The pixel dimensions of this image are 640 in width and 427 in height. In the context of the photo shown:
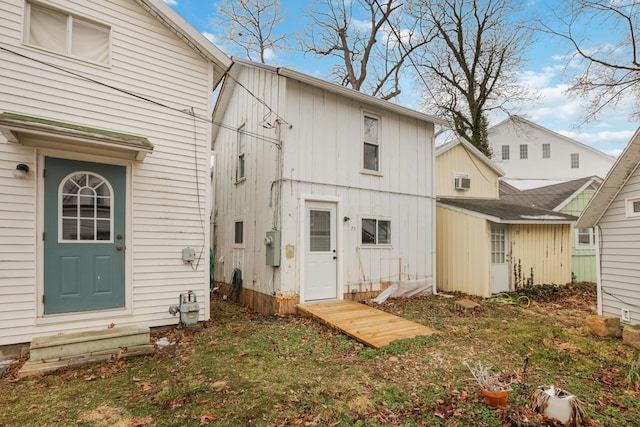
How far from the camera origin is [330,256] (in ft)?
25.1

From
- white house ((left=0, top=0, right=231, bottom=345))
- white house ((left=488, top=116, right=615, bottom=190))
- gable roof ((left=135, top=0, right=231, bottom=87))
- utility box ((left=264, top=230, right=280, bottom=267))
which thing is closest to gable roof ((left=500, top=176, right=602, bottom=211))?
white house ((left=488, top=116, right=615, bottom=190))

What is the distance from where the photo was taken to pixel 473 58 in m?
18.5

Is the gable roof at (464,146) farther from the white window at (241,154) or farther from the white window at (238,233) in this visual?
the white window at (238,233)

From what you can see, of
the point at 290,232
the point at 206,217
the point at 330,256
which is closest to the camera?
the point at 206,217

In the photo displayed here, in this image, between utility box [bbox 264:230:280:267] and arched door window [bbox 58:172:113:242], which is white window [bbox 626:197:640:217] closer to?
utility box [bbox 264:230:280:267]

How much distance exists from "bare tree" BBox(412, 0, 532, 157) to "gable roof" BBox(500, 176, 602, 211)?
12.3 feet

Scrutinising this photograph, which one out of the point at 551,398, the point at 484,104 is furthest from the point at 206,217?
the point at 484,104

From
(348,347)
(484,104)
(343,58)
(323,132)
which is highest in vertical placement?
(343,58)

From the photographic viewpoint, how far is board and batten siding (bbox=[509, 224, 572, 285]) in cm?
1029

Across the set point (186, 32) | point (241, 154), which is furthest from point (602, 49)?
point (186, 32)

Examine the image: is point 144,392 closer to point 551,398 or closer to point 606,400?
point 551,398

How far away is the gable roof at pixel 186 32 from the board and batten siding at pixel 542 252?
960cm

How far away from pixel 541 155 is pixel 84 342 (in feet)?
106

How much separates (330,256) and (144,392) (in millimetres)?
4746
